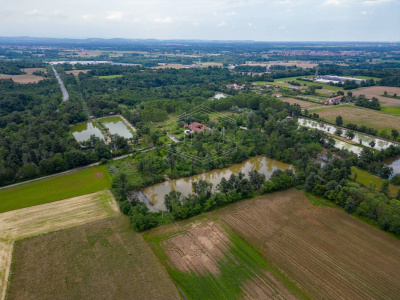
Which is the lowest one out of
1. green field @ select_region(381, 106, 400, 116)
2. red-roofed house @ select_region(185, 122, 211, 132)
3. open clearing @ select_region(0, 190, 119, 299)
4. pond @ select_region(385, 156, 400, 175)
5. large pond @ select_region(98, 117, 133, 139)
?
large pond @ select_region(98, 117, 133, 139)

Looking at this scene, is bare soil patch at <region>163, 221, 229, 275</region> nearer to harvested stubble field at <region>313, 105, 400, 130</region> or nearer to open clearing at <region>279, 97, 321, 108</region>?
harvested stubble field at <region>313, 105, 400, 130</region>

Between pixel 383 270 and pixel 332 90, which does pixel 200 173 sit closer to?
pixel 383 270

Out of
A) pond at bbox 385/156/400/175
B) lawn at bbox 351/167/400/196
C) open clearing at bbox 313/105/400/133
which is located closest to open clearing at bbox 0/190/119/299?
lawn at bbox 351/167/400/196

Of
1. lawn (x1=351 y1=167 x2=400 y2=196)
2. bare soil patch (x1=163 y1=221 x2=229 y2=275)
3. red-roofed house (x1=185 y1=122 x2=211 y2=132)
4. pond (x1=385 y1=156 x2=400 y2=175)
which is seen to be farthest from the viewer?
red-roofed house (x1=185 y1=122 x2=211 y2=132)

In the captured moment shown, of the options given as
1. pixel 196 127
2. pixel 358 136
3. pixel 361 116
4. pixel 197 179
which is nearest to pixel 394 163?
pixel 358 136

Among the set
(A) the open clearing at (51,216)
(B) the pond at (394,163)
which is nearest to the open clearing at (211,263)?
(A) the open clearing at (51,216)

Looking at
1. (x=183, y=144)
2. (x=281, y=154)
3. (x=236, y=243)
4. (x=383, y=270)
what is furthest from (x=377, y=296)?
(x=183, y=144)
